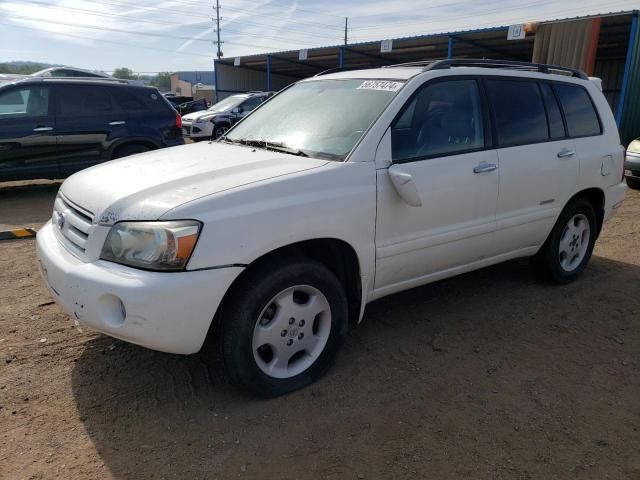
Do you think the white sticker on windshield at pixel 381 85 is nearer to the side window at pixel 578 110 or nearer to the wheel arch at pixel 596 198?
the side window at pixel 578 110

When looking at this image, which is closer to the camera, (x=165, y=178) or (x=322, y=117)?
(x=165, y=178)

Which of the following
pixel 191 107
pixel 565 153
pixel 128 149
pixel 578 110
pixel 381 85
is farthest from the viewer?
pixel 191 107

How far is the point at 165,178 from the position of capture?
2742 millimetres

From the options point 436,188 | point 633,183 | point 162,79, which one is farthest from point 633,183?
point 162,79

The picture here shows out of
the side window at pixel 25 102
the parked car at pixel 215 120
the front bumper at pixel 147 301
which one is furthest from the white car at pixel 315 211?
the parked car at pixel 215 120

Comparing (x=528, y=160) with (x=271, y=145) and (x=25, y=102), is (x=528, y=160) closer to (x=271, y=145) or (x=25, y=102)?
(x=271, y=145)

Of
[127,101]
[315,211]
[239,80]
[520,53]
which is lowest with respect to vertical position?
[315,211]

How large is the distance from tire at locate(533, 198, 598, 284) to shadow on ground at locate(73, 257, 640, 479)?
631 millimetres

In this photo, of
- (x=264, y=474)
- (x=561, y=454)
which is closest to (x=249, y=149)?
(x=264, y=474)

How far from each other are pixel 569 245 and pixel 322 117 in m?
2.56

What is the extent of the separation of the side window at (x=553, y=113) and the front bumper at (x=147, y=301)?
9.56ft

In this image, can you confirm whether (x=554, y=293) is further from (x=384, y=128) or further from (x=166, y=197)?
(x=166, y=197)

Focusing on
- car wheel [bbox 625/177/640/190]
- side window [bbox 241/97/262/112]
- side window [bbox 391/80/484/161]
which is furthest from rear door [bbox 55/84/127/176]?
car wheel [bbox 625/177/640/190]

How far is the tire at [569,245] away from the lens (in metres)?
4.30
